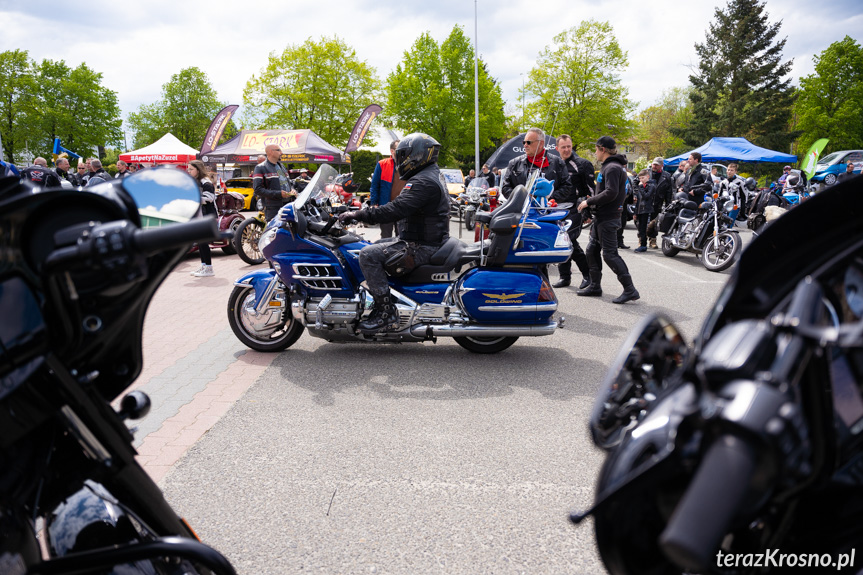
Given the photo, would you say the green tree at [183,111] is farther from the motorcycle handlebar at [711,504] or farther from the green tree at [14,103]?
the motorcycle handlebar at [711,504]

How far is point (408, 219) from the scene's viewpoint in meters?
4.87

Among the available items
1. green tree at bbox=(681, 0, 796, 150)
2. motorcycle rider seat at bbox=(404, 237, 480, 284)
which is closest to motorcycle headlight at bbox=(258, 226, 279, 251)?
motorcycle rider seat at bbox=(404, 237, 480, 284)

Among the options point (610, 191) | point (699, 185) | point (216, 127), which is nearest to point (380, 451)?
point (610, 191)

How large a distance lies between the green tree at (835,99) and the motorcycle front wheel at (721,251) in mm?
37215

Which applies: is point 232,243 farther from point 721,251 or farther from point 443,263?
point 721,251

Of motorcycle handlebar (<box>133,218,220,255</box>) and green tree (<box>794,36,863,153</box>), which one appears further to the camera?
green tree (<box>794,36,863,153</box>)

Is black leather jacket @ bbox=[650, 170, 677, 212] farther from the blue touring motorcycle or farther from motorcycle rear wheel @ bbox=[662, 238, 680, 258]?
the blue touring motorcycle

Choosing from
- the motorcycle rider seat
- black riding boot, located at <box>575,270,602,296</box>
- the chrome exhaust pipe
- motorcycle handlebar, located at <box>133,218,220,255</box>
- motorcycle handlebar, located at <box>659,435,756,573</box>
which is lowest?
black riding boot, located at <box>575,270,602,296</box>

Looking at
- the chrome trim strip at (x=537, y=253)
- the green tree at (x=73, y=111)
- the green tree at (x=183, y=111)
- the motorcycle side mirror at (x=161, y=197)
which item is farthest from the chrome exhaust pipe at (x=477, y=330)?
the green tree at (x=183, y=111)

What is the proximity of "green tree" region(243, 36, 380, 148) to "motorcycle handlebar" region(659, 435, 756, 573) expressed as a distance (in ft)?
140

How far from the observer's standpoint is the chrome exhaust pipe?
469 centimetres

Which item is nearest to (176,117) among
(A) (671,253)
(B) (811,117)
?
(B) (811,117)

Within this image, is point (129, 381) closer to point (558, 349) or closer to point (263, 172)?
point (558, 349)

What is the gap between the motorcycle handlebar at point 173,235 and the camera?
3.44 ft
